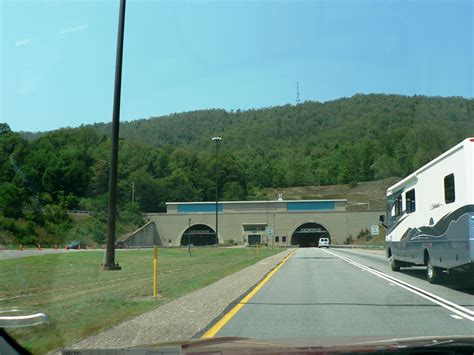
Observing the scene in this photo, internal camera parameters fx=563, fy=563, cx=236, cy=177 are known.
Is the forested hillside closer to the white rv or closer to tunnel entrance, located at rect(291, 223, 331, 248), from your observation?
the white rv

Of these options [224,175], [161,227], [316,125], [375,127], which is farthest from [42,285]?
[316,125]

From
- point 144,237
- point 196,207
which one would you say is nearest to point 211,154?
point 196,207

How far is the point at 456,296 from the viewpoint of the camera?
15445 mm

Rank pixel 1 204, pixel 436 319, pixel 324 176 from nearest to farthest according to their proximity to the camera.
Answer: pixel 436 319, pixel 1 204, pixel 324 176

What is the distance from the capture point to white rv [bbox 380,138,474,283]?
49.1 feet

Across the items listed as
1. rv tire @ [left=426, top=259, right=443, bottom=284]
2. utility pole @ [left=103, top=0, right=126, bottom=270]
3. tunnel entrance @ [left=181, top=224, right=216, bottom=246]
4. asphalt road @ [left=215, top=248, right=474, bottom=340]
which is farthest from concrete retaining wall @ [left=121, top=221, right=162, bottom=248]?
asphalt road @ [left=215, top=248, right=474, bottom=340]

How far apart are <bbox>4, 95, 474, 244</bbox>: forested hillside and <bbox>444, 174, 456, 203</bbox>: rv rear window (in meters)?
16.6

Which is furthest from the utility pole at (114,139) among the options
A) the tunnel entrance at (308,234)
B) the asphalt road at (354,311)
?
the tunnel entrance at (308,234)

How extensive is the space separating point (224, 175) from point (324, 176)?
48.9m

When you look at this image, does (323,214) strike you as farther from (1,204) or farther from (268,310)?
(268,310)

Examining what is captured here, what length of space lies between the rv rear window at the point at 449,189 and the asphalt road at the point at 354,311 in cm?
272

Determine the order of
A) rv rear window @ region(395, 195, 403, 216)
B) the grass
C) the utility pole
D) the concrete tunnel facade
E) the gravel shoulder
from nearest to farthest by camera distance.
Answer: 1. the gravel shoulder
2. the grass
3. rv rear window @ region(395, 195, 403, 216)
4. the utility pole
5. the concrete tunnel facade

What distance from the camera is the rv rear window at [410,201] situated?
2143 cm

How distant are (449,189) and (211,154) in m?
98.1
